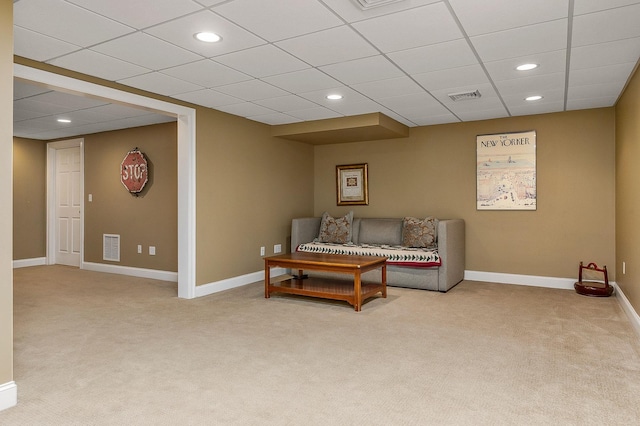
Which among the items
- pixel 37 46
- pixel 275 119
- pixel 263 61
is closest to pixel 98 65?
pixel 37 46

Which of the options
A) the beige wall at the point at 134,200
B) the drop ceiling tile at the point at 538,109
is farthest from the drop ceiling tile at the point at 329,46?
the beige wall at the point at 134,200

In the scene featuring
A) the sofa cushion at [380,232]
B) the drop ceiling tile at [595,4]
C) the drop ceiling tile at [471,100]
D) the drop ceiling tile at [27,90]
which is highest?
the drop ceiling tile at [27,90]

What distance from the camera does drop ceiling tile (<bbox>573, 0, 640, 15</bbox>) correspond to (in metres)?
2.39

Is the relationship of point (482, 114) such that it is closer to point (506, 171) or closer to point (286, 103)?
point (506, 171)

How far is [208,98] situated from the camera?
460cm

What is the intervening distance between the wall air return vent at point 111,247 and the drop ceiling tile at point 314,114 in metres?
3.40

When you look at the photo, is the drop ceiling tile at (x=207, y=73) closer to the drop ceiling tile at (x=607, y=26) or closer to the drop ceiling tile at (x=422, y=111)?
the drop ceiling tile at (x=422, y=111)

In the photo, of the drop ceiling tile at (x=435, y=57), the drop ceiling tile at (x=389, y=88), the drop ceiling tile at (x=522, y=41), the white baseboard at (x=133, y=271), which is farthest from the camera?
the white baseboard at (x=133, y=271)

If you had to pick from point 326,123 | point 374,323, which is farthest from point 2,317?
point 326,123

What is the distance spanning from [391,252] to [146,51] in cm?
352

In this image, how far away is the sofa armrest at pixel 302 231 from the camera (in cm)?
619

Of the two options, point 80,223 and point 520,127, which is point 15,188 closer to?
point 80,223

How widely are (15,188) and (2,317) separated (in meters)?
6.12

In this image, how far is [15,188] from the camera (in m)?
7.15
